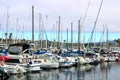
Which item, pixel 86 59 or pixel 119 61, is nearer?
pixel 86 59

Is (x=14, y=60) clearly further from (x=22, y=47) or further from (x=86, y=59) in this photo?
(x=86, y=59)

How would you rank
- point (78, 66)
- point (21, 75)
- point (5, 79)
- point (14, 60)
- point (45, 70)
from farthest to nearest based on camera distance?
point (78, 66) < point (45, 70) < point (14, 60) < point (21, 75) < point (5, 79)

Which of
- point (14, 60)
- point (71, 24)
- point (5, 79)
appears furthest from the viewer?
point (71, 24)

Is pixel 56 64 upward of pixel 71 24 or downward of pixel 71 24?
downward

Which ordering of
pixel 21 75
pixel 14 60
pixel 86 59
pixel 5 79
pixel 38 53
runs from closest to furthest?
pixel 5 79 → pixel 21 75 → pixel 14 60 → pixel 38 53 → pixel 86 59

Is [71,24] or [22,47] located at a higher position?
[71,24]

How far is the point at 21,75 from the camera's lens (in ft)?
159

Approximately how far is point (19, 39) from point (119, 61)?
3107 cm

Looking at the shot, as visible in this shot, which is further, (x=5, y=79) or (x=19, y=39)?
(x=19, y=39)

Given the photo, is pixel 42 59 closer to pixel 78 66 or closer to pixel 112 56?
pixel 78 66

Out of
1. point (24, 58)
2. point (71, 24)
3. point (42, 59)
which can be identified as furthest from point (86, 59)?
point (24, 58)

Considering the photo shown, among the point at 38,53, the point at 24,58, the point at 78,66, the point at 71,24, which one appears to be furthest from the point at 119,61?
the point at 24,58

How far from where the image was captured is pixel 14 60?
5256 centimetres

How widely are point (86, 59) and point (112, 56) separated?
2695cm
